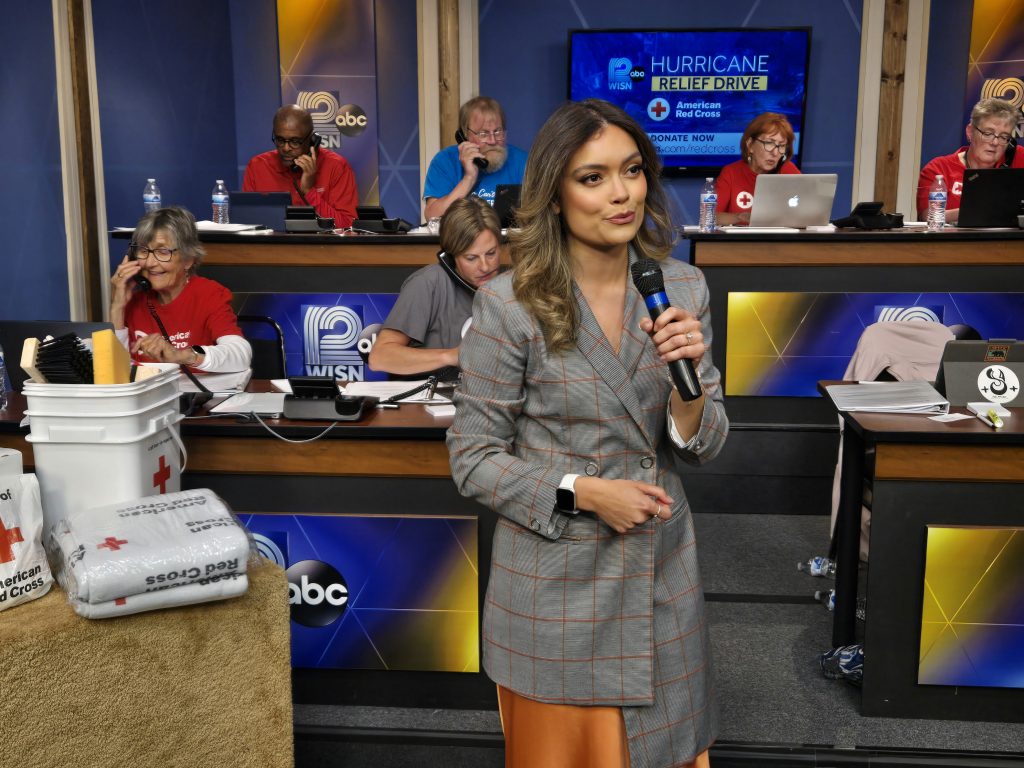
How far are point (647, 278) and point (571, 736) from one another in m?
0.71

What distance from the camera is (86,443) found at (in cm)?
196

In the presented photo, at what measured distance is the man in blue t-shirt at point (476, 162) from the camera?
17.6ft

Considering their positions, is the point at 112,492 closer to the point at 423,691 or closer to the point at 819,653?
the point at 423,691

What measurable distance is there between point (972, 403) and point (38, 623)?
2.28 metres

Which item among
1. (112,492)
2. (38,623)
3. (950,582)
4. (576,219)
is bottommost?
(950,582)

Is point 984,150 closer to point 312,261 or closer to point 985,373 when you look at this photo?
point 985,373

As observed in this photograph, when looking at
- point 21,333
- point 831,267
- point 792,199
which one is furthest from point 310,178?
point 21,333

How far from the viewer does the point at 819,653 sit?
2.98 meters

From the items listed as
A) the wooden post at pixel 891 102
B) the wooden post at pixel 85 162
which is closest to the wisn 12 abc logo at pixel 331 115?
the wooden post at pixel 85 162

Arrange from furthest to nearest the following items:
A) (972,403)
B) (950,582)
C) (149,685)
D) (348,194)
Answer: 1. (348,194)
2. (972,403)
3. (950,582)
4. (149,685)

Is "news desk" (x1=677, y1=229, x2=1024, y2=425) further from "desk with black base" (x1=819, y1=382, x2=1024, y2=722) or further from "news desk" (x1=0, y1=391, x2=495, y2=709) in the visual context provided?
"news desk" (x1=0, y1=391, x2=495, y2=709)

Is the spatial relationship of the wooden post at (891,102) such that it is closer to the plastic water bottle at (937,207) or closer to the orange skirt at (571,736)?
the plastic water bottle at (937,207)

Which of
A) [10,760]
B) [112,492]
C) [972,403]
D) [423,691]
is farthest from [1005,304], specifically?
[10,760]

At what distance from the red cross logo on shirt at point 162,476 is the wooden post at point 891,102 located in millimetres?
6016
